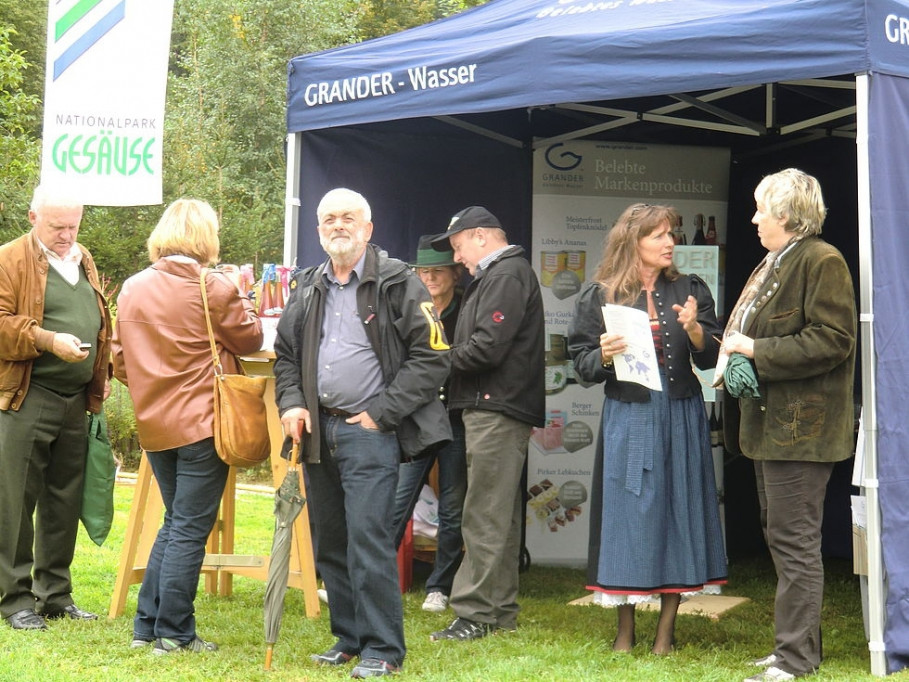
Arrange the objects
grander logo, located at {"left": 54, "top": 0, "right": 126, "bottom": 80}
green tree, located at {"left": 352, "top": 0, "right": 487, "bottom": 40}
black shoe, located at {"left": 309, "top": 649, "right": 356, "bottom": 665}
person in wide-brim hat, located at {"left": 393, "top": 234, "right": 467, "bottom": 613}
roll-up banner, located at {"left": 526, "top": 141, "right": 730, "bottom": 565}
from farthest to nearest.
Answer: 1. green tree, located at {"left": 352, "top": 0, "right": 487, "bottom": 40}
2. roll-up banner, located at {"left": 526, "top": 141, "right": 730, "bottom": 565}
3. person in wide-brim hat, located at {"left": 393, "top": 234, "right": 467, "bottom": 613}
4. grander logo, located at {"left": 54, "top": 0, "right": 126, "bottom": 80}
5. black shoe, located at {"left": 309, "top": 649, "right": 356, "bottom": 665}

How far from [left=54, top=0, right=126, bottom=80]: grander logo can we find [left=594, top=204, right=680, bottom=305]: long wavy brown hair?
2614mm

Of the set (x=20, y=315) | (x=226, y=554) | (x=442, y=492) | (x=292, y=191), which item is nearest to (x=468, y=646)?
(x=442, y=492)

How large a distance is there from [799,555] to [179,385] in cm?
234

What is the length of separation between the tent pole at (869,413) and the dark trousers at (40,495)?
320 cm

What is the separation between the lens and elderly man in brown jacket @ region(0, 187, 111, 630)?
4812 millimetres

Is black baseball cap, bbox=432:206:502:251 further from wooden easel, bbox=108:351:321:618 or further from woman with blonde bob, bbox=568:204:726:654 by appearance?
wooden easel, bbox=108:351:321:618

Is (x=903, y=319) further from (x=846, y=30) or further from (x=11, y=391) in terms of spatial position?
(x=11, y=391)

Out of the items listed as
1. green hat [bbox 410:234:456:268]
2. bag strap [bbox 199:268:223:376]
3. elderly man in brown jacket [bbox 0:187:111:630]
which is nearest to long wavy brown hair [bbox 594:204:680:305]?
green hat [bbox 410:234:456:268]

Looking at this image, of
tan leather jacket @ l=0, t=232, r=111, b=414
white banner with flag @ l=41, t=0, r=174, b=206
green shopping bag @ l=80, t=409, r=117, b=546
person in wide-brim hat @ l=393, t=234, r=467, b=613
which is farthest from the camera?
person in wide-brim hat @ l=393, t=234, r=467, b=613

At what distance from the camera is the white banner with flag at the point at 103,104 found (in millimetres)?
5312

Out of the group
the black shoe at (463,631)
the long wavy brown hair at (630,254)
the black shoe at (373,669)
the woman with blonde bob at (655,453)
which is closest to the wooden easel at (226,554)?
the black shoe at (463,631)

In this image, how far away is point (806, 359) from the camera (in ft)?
13.1

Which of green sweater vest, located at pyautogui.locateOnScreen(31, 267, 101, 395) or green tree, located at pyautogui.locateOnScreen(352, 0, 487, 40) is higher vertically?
green tree, located at pyautogui.locateOnScreen(352, 0, 487, 40)

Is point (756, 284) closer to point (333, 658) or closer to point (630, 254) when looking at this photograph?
point (630, 254)
